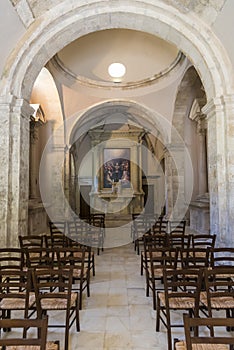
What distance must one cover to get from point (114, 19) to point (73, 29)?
2.62 feet

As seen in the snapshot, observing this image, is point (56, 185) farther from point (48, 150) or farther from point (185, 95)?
point (185, 95)

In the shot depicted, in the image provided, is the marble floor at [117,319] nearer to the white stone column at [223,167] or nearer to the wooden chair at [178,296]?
the wooden chair at [178,296]

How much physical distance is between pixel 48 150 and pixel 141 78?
4.15 m

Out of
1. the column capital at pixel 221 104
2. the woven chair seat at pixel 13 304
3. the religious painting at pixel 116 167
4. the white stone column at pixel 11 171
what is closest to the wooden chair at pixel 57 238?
the white stone column at pixel 11 171

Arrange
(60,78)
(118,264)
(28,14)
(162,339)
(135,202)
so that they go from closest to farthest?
(162,339)
(28,14)
(118,264)
(60,78)
(135,202)

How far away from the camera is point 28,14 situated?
500cm

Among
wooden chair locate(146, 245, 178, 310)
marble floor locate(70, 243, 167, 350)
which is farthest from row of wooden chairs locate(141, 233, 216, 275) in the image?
marble floor locate(70, 243, 167, 350)

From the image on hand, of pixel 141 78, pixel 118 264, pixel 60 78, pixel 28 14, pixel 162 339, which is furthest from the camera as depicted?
pixel 141 78

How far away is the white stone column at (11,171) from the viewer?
5.04 m

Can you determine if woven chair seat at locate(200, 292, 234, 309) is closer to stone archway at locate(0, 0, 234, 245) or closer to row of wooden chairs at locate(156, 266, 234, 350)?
row of wooden chairs at locate(156, 266, 234, 350)

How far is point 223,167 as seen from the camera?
514cm

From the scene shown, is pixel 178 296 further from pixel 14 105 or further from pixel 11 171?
pixel 14 105

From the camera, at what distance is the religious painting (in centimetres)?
1631

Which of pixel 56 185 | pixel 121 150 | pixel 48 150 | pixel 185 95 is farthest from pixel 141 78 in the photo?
pixel 121 150
